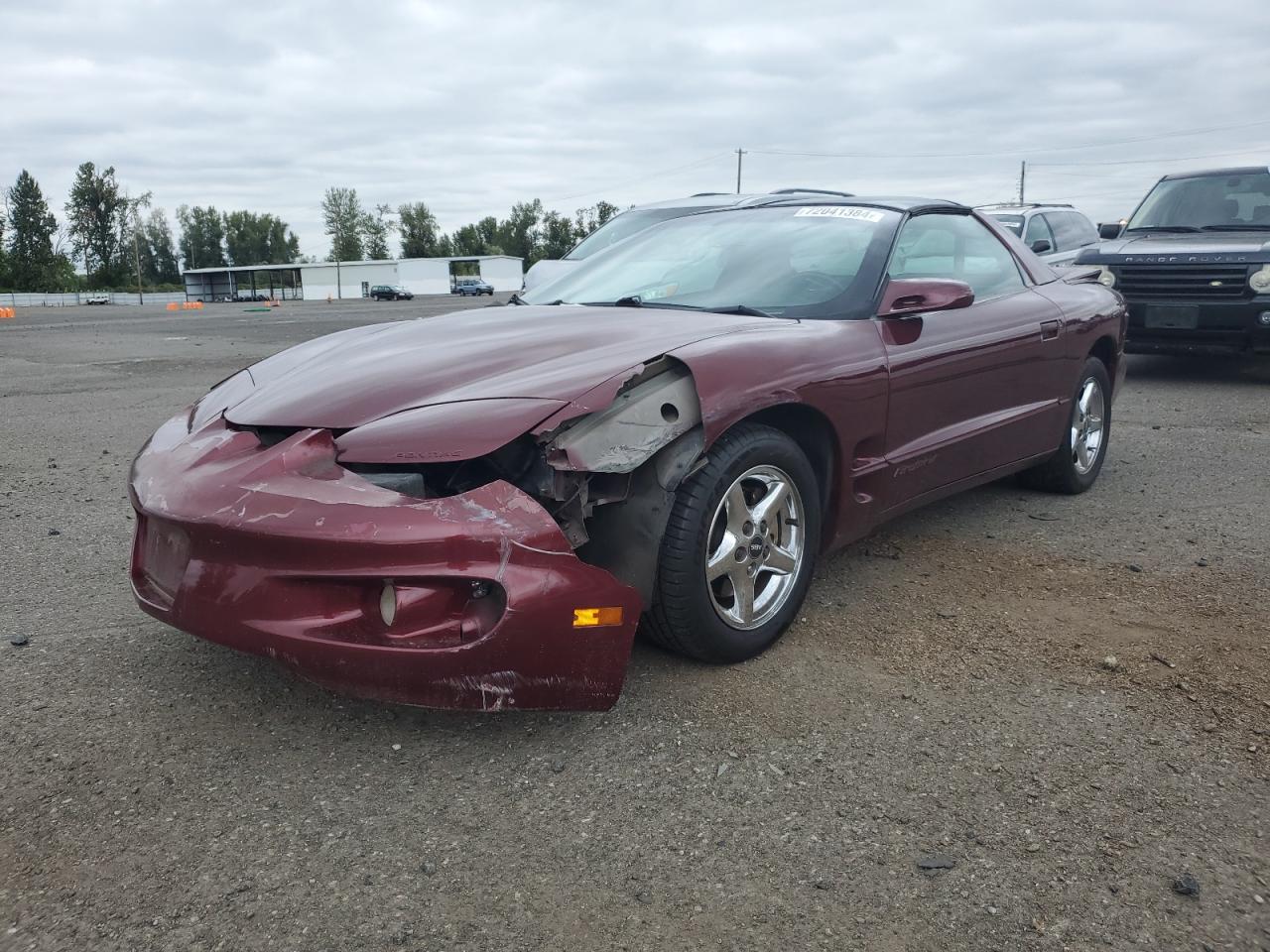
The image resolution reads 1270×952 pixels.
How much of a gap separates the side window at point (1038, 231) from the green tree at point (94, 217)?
10879cm

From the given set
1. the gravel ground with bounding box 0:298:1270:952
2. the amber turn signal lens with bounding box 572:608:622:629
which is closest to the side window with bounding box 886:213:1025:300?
the gravel ground with bounding box 0:298:1270:952

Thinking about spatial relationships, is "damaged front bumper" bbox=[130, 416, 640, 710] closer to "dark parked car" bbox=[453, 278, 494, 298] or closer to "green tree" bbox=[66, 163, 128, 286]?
"dark parked car" bbox=[453, 278, 494, 298]

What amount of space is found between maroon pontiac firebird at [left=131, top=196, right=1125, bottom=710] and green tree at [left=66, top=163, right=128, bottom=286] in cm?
11379

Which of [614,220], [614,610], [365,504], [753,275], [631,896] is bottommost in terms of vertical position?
[631,896]

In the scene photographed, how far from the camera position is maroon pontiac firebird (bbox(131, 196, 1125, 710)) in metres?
2.34

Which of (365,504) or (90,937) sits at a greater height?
→ (365,504)

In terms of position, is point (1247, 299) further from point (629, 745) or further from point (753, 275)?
point (629, 745)

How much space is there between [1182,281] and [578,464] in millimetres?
7775

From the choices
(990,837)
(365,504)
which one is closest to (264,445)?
(365,504)

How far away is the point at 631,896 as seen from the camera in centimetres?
197

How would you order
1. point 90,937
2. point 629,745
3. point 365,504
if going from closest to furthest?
1. point 90,937
2. point 365,504
3. point 629,745

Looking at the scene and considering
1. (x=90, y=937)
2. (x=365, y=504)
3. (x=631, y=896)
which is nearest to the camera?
(x=90, y=937)

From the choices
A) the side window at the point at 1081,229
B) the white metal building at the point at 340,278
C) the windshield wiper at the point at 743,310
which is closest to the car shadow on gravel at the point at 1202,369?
the side window at the point at 1081,229

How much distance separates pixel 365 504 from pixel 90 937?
983 mm
